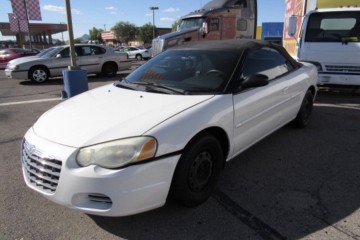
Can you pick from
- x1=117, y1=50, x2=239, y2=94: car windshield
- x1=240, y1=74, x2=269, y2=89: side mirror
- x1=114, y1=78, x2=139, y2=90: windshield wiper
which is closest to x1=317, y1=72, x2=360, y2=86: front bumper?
x1=117, y1=50, x2=239, y2=94: car windshield

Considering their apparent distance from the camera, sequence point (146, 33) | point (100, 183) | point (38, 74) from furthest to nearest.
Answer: point (146, 33), point (38, 74), point (100, 183)

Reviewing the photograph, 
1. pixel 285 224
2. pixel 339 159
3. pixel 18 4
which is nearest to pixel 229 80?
pixel 285 224

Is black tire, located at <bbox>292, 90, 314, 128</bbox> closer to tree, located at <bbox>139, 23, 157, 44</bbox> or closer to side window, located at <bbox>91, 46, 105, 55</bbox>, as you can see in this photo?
side window, located at <bbox>91, 46, 105, 55</bbox>

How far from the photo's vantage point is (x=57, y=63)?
12.2 metres

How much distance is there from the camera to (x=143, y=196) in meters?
2.51

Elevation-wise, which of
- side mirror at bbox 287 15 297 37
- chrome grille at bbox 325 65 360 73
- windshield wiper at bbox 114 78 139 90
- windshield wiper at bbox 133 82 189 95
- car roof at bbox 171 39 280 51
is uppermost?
side mirror at bbox 287 15 297 37

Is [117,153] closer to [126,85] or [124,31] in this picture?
[126,85]

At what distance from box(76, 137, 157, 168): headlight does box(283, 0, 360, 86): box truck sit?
255 inches

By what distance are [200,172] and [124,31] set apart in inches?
3678

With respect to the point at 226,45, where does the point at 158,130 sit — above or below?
below

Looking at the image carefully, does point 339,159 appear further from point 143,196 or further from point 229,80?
point 143,196

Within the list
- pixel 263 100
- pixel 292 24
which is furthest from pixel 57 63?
pixel 263 100

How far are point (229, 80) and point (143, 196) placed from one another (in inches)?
62.0

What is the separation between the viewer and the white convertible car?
96.7 inches
